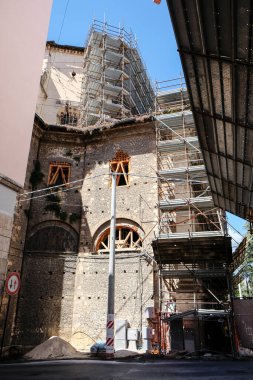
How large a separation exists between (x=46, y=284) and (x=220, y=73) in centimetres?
1328

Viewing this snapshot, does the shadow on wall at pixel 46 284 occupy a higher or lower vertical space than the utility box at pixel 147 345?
higher

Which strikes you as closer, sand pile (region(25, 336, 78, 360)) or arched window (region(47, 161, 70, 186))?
sand pile (region(25, 336, 78, 360))

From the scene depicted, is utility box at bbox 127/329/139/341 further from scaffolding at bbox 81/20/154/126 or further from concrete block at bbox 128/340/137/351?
scaffolding at bbox 81/20/154/126

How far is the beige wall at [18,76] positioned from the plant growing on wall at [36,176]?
9262 millimetres

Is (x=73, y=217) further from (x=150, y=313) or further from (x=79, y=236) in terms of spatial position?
(x=150, y=313)

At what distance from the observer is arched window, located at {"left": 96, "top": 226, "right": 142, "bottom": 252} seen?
16125mm

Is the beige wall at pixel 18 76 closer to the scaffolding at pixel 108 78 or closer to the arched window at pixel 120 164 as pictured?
the arched window at pixel 120 164

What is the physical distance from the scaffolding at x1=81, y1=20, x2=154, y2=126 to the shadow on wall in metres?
10.3

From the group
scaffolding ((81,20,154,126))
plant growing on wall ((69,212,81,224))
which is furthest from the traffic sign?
scaffolding ((81,20,154,126))

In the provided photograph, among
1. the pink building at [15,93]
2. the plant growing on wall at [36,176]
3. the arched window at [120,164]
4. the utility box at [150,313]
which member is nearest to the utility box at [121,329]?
the utility box at [150,313]

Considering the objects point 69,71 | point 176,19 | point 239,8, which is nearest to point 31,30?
point 176,19

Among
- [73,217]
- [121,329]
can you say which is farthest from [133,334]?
[73,217]

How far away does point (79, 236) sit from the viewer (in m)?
17.1

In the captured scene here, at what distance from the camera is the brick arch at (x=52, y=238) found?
55.1ft
